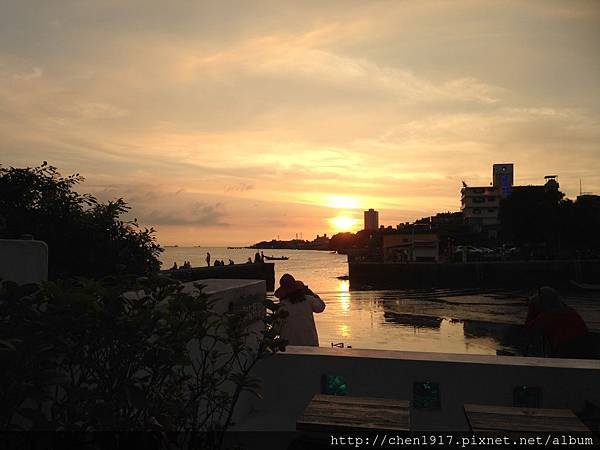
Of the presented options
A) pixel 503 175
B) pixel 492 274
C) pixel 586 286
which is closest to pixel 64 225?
pixel 586 286

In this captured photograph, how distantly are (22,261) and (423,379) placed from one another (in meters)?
2.97

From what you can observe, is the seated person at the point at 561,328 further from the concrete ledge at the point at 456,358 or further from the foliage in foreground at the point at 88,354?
the foliage in foreground at the point at 88,354

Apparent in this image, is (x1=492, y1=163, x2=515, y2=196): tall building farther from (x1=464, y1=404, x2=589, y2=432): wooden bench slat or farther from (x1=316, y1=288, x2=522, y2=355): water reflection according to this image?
(x1=464, y1=404, x2=589, y2=432): wooden bench slat

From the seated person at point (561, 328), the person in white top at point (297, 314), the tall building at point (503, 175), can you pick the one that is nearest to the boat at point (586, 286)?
the seated person at point (561, 328)

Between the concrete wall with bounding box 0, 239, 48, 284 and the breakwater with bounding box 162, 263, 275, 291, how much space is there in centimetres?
3059

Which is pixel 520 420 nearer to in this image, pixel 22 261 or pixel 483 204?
pixel 22 261

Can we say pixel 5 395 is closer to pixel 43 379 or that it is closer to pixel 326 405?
pixel 43 379

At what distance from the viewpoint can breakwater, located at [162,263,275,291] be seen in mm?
35784

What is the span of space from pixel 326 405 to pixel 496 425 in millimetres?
912

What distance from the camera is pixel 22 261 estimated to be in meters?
2.42

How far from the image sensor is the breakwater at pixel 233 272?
35784mm

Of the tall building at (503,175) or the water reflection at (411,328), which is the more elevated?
the tall building at (503,175)

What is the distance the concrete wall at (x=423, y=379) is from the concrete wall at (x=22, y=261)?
2.39 meters

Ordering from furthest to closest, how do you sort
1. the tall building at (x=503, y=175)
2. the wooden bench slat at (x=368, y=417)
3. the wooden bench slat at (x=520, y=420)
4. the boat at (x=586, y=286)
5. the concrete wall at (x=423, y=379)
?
1. the tall building at (x=503, y=175)
2. the boat at (x=586, y=286)
3. the concrete wall at (x=423, y=379)
4. the wooden bench slat at (x=368, y=417)
5. the wooden bench slat at (x=520, y=420)
